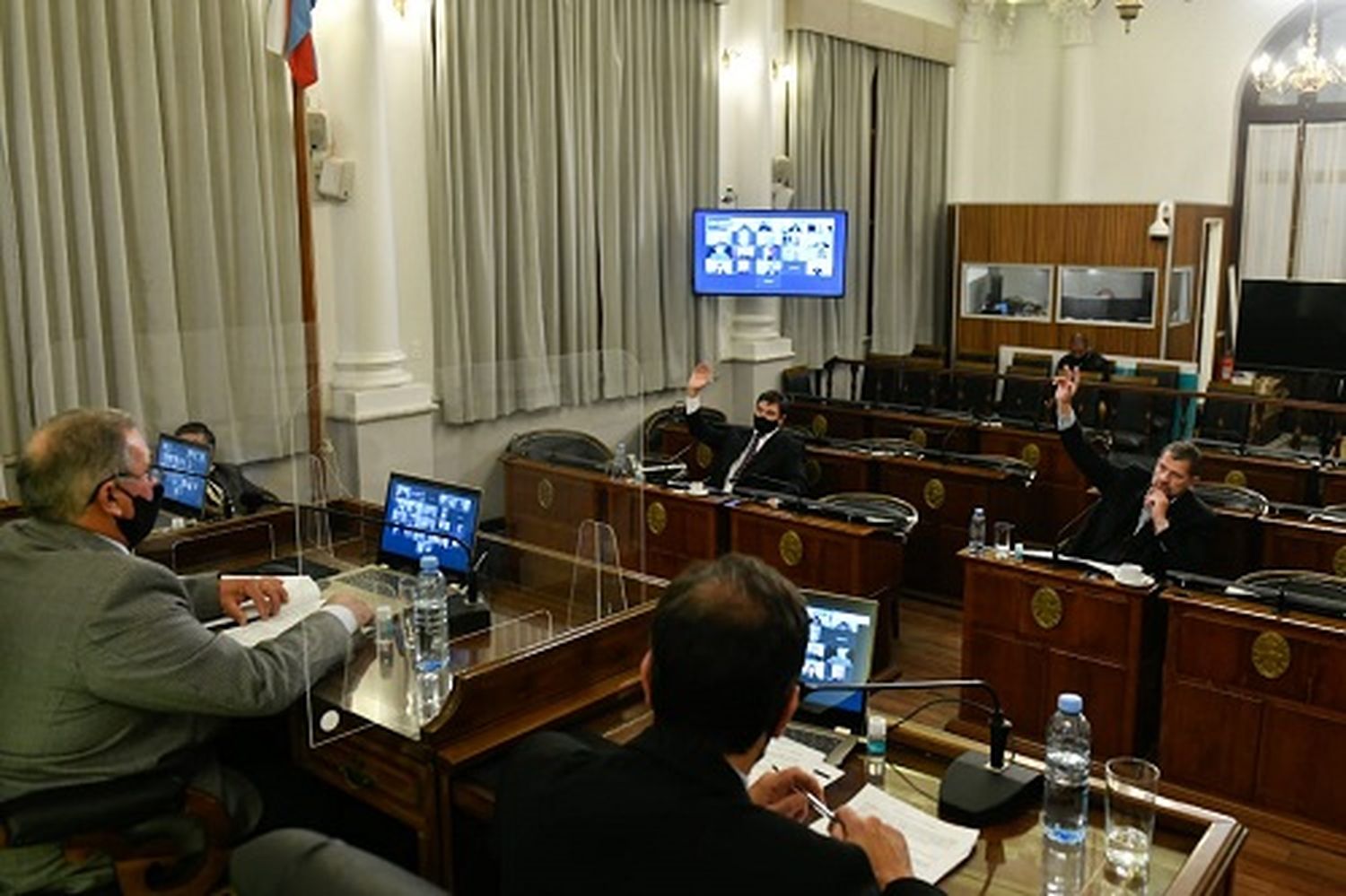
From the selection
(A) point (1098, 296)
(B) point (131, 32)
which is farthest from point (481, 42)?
(A) point (1098, 296)

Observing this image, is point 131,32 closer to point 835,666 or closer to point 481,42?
point 481,42

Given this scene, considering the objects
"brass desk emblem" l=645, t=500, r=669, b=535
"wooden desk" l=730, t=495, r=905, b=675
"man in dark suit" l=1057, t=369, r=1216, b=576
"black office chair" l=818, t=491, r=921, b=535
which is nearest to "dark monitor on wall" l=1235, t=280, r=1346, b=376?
"man in dark suit" l=1057, t=369, r=1216, b=576

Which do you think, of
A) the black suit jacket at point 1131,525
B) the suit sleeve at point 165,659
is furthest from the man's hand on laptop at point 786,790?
the black suit jacket at point 1131,525

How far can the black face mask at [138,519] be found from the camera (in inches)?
97.5

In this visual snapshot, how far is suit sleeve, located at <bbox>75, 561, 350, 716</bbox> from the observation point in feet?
7.43

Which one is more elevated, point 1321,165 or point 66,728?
point 1321,165

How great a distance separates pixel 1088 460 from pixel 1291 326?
5.97 m

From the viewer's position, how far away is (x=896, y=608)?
5652 millimetres

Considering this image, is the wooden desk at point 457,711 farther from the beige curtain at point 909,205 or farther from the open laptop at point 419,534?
the beige curtain at point 909,205

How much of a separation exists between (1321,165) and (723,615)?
10.5 m

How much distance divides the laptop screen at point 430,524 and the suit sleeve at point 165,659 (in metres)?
1.02

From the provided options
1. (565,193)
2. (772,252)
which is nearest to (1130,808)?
(565,193)

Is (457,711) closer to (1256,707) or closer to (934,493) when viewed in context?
(1256,707)

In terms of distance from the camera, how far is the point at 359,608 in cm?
291
